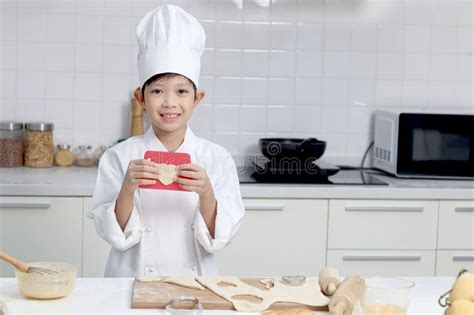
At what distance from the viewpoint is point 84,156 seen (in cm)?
346

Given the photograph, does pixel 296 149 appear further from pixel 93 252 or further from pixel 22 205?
pixel 22 205

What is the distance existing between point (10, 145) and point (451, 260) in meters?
1.85

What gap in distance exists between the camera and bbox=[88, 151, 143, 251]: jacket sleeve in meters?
2.06

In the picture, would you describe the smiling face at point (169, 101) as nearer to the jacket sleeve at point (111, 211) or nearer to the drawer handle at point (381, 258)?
the jacket sleeve at point (111, 211)

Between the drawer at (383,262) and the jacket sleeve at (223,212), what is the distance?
1.02m

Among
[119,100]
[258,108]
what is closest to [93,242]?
[119,100]

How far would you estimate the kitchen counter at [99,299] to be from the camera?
1617mm

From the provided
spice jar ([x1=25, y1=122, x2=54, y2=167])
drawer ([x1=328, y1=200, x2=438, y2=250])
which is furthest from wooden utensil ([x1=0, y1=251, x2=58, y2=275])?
spice jar ([x1=25, y1=122, x2=54, y2=167])

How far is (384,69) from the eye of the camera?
366 cm

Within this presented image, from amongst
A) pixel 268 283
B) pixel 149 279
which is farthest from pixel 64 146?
→ pixel 268 283

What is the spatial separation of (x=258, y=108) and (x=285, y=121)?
0.44 feet

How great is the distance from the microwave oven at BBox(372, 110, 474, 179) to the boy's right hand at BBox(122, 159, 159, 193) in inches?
64.4

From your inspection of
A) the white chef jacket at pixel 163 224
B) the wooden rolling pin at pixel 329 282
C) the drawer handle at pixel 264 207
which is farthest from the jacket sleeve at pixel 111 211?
the drawer handle at pixel 264 207

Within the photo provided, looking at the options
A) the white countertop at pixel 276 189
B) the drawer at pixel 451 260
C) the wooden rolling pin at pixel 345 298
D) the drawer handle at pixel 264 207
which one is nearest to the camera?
the wooden rolling pin at pixel 345 298
